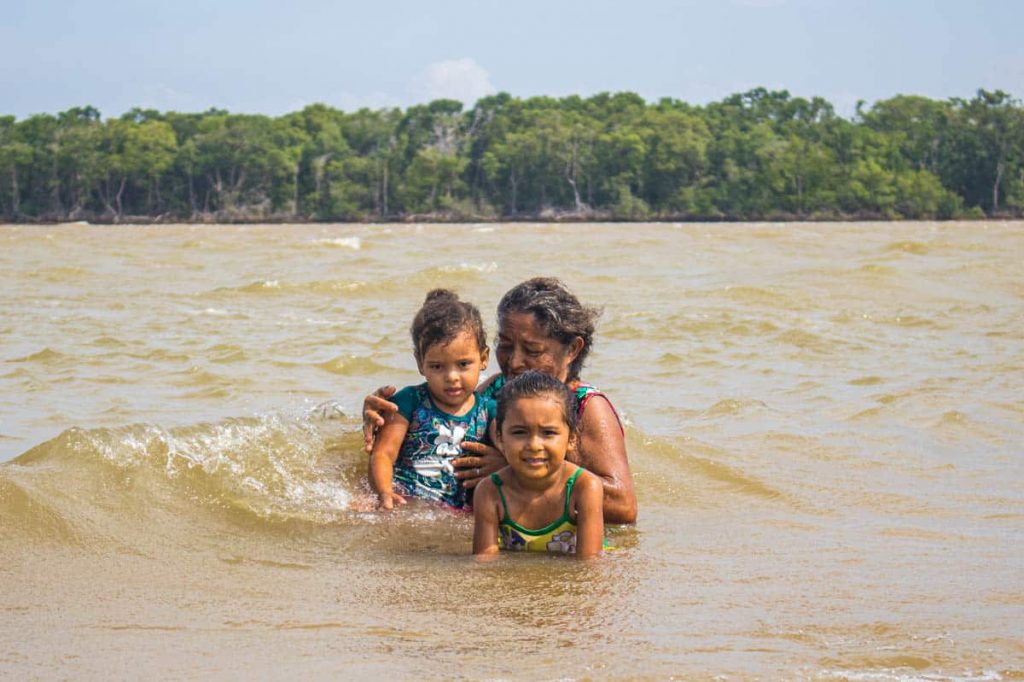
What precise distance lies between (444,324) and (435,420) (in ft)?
1.52

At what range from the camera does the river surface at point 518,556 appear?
3312 millimetres

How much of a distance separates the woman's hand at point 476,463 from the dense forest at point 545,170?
96295 millimetres

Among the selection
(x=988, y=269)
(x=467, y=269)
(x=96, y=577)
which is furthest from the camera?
(x=467, y=269)

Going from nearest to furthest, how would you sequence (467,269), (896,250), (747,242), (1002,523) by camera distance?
(1002,523)
(467,269)
(896,250)
(747,242)

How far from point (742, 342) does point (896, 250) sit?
15.9m

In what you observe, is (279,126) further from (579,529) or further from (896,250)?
(579,529)

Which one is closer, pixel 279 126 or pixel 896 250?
pixel 896 250

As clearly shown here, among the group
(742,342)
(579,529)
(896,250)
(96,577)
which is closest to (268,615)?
(96,577)

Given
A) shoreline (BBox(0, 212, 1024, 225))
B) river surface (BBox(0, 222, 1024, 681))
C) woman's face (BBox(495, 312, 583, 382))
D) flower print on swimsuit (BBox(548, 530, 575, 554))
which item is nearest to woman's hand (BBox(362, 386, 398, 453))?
river surface (BBox(0, 222, 1024, 681))

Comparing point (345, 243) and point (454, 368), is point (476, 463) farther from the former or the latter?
Result: point (345, 243)

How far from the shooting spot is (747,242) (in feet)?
109

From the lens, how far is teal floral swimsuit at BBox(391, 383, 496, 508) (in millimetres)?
5062

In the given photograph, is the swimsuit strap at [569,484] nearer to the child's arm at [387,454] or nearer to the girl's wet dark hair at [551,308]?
the girl's wet dark hair at [551,308]

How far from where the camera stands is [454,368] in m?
4.91
